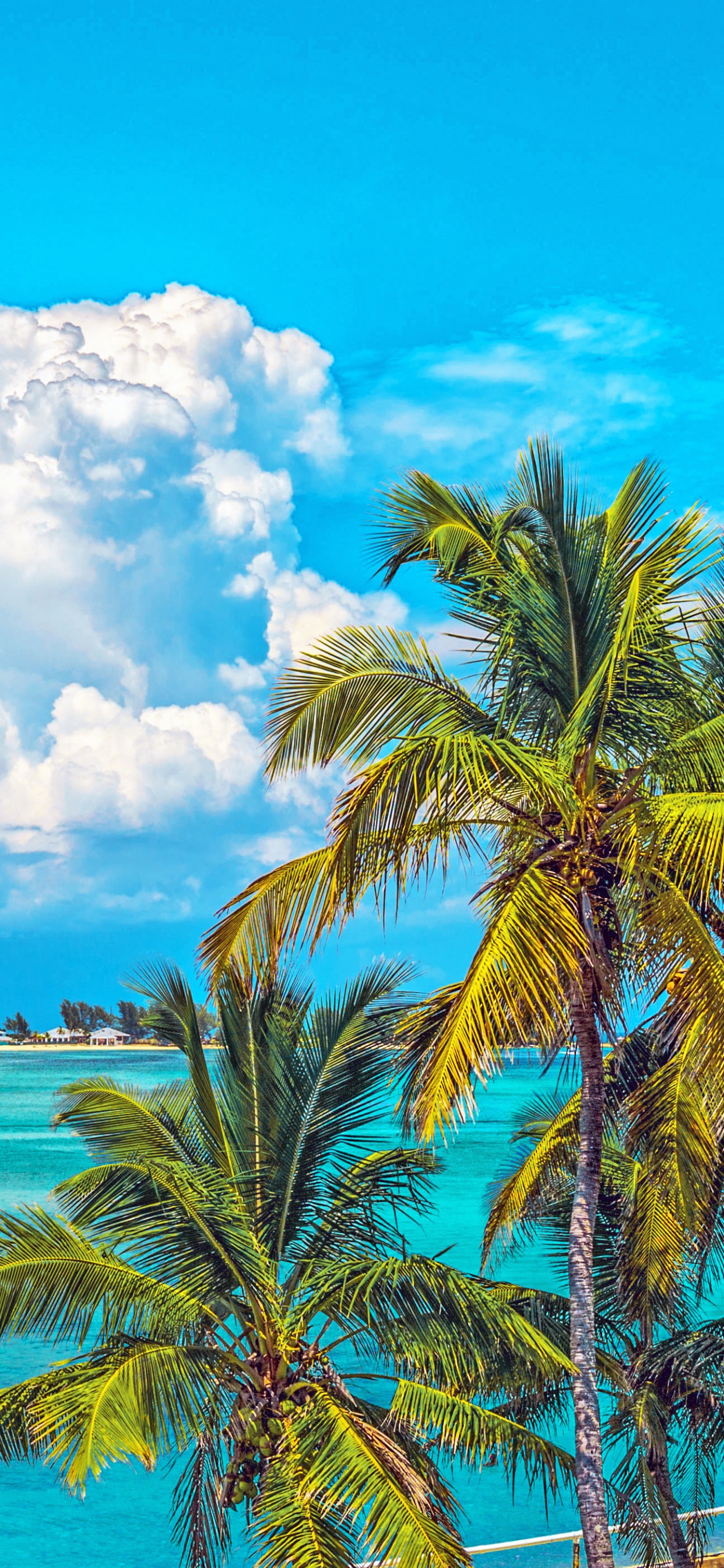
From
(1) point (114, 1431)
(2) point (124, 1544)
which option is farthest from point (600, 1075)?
(2) point (124, 1544)

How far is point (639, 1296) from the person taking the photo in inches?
471

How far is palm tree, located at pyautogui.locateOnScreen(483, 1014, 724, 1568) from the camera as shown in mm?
11516

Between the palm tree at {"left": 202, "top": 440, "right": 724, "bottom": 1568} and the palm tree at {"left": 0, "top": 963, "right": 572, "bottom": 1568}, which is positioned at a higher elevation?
the palm tree at {"left": 202, "top": 440, "right": 724, "bottom": 1568}

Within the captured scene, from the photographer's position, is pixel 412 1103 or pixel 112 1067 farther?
pixel 112 1067

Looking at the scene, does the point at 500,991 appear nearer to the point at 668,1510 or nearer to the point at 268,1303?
the point at 268,1303

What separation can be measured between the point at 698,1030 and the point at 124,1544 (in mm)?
27417

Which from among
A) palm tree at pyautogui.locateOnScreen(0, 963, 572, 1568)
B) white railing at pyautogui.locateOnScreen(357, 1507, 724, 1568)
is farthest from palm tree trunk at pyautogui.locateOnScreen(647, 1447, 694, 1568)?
palm tree at pyautogui.locateOnScreen(0, 963, 572, 1568)

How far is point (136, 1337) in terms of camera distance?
9250 mm

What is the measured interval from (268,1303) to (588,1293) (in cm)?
220

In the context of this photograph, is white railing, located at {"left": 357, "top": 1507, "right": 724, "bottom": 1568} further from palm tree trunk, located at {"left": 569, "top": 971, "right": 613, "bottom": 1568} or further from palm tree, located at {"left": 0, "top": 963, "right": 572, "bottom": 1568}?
palm tree trunk, located at {"left": 569, "top": 971, "right": 613, "bottom": 1568}

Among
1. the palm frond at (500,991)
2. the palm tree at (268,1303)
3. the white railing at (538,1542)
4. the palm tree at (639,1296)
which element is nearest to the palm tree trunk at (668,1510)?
the palm tree at (639,1296)

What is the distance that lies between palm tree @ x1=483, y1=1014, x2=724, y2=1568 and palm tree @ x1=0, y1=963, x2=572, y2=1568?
4.30 feet

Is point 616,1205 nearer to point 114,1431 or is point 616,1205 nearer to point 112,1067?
point 114,1431

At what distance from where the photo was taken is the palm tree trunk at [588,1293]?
9.48 m
